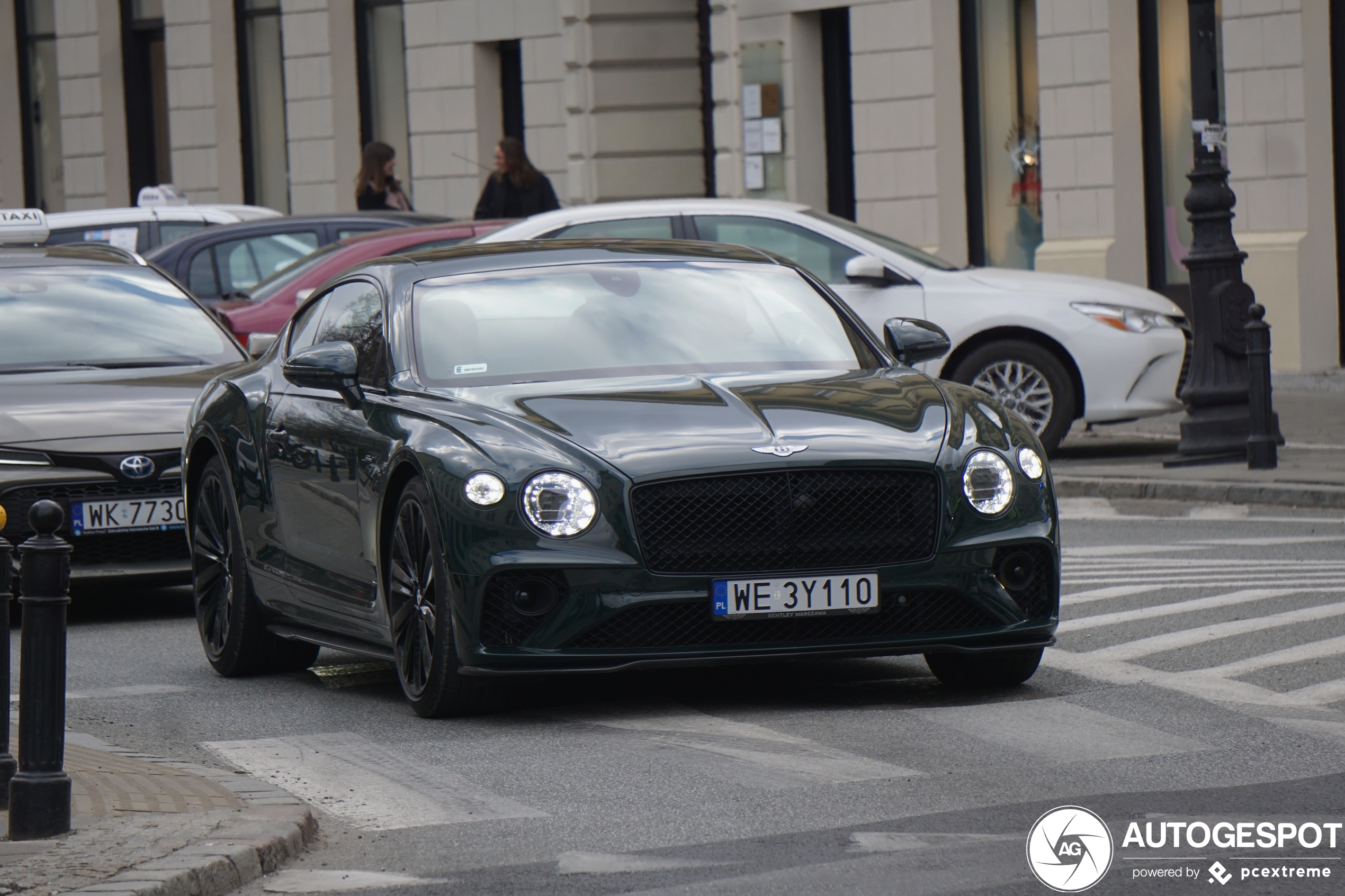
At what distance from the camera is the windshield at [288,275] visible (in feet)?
54.4

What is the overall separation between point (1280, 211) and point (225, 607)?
45.0 ft

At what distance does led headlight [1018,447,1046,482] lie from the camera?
7.14m

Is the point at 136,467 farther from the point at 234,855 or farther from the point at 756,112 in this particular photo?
the point at 756,112

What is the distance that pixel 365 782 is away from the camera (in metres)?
6.18

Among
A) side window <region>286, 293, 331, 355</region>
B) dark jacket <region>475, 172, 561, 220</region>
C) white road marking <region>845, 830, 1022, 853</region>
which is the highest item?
dark jacket <region>475, 172, 561, 220</region>

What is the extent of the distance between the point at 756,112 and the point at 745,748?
19187 mm

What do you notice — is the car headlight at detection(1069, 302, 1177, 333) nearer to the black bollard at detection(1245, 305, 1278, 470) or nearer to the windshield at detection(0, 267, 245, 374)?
the black bollard at detection(1245, 305, 1278, 470)

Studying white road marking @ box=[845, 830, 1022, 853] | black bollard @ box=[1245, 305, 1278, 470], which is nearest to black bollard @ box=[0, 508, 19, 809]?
white road marking @ box=[845, 830, 1022, 853]

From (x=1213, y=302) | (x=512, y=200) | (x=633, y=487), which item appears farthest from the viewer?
(x=512, y=200)

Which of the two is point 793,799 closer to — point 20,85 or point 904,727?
point 904,727

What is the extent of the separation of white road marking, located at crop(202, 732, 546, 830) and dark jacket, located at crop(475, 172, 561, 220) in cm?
1273

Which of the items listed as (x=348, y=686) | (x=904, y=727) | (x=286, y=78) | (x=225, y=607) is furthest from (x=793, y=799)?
(x=286, y=78)

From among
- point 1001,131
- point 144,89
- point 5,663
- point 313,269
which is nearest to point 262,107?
point 144,89

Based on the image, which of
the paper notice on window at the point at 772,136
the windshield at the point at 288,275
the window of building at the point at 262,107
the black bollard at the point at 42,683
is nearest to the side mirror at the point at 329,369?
the black bollard at the point at 42,683
